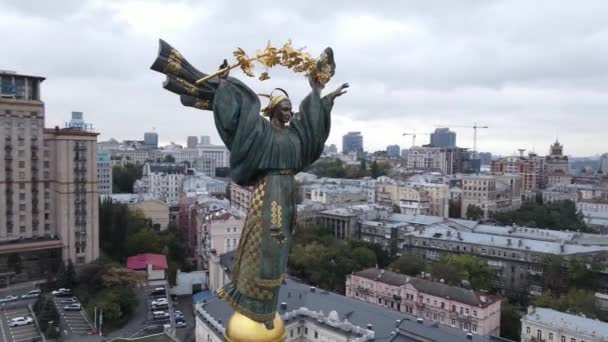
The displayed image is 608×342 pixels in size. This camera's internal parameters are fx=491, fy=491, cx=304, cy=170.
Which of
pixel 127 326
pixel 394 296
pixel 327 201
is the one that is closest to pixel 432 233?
pixel 394 296

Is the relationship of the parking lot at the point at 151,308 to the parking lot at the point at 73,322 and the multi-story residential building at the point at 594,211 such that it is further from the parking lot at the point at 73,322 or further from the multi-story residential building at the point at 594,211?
the multi-story residential building at the point at 594,211

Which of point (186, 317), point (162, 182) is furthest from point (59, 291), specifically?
point (162, 182)

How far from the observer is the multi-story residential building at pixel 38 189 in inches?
1410

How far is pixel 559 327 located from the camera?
25562 millimetres

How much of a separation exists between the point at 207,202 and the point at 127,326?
2327cm

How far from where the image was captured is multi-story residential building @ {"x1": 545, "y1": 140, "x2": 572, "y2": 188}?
11294cm

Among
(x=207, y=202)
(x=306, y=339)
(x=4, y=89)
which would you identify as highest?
(x=4, y=89)

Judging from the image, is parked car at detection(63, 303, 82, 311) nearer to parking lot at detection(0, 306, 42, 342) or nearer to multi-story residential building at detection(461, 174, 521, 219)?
parking lot at detection(0, 306, 42, 342)

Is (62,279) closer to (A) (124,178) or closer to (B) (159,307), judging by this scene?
(B) (159,307)

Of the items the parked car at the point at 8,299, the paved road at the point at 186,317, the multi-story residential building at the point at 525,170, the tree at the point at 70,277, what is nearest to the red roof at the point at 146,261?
the paved road at the point at 186,317

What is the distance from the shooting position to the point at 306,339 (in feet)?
80.4

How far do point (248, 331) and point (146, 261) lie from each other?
111 feet

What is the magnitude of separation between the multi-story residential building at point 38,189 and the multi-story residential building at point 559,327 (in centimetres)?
3089

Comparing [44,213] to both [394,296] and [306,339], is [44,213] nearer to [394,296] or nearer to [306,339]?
[306,339]
